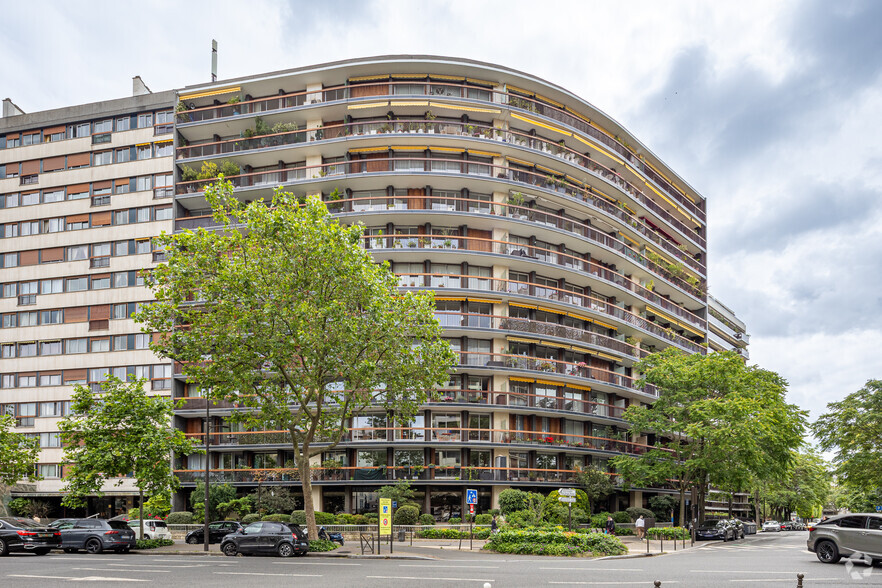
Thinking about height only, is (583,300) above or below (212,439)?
above

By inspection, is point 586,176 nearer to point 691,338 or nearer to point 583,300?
point 583,300

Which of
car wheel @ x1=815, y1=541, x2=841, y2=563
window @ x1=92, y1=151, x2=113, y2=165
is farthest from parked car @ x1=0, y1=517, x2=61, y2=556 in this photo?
window @ x1=92, y1=151, x2=113, y2=165

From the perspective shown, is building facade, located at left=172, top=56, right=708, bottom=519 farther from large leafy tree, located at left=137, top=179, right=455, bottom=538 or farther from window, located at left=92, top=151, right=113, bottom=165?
large leafy tree, located at left=137, top=179, right=455, bottom=538

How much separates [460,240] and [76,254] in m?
30.0

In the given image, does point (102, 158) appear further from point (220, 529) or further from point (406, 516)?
point (406, 516)

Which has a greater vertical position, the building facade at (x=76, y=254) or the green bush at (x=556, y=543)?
the building facade at (x=76, y=254)

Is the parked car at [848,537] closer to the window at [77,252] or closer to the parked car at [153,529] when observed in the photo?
the parked car at [153,529]

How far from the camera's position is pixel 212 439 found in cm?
5209

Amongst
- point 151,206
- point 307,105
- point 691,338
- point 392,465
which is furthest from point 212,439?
point 691,338

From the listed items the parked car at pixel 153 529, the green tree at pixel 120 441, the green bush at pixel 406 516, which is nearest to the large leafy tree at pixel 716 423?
the green bush at pixel 406 516

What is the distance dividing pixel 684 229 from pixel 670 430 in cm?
2944

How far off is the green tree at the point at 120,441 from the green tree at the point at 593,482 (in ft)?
83.6

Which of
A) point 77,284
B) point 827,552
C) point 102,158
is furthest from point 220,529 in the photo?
point 102,158

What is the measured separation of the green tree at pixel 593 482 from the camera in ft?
163
